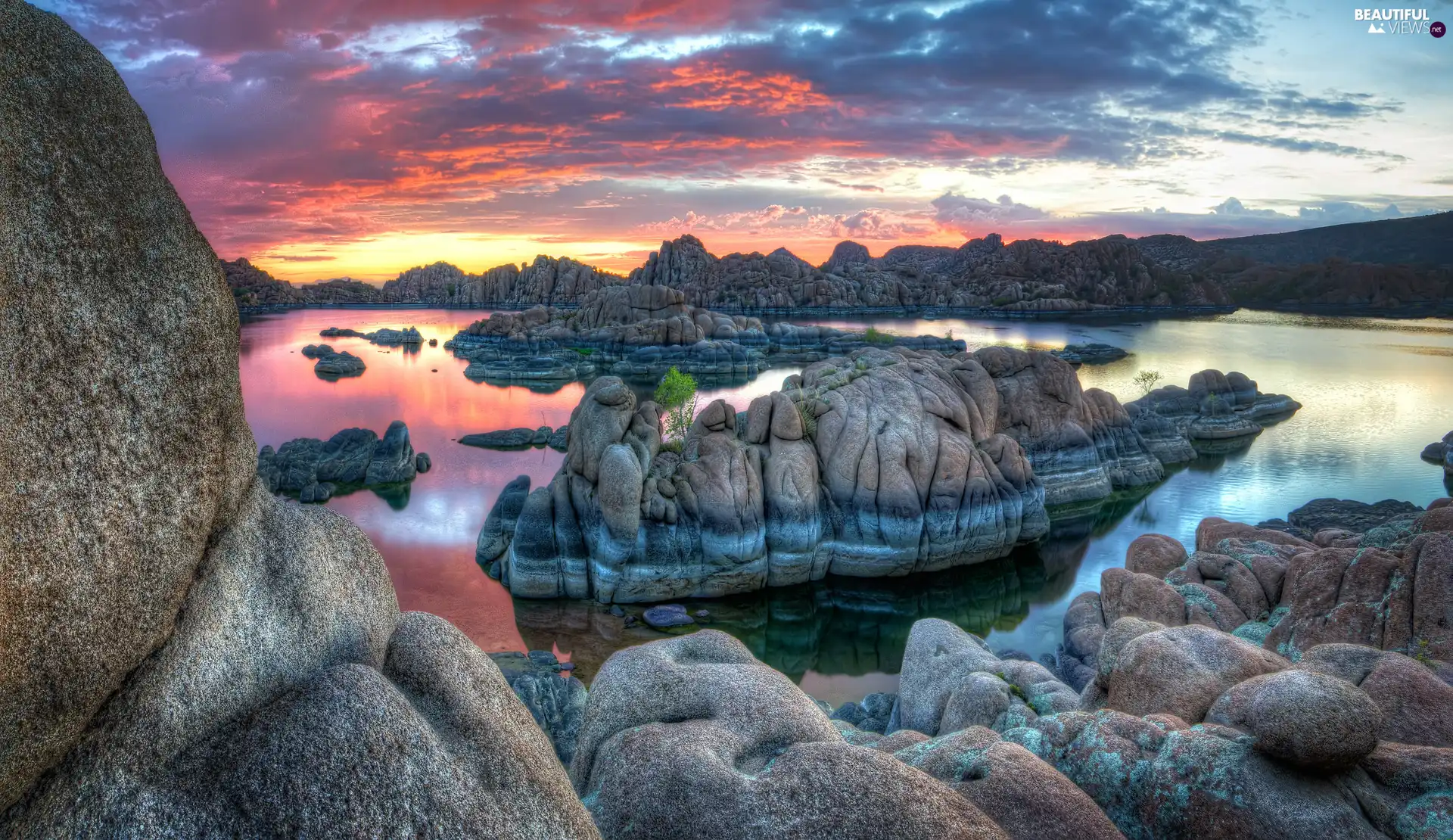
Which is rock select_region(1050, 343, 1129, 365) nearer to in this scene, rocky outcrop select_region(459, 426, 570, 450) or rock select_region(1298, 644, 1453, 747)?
rocky outcrop select_region(459, 426, 570, 450)

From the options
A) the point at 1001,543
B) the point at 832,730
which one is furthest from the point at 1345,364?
the point at 832,730

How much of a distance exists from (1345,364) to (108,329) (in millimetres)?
111619

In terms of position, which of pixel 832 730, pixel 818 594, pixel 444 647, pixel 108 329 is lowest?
pixel 818 594

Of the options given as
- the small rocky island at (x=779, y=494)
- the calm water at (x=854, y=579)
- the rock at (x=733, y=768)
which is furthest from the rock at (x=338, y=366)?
the rock at (x=733, y=768)

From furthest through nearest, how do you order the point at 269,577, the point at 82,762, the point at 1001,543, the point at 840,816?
the point at 1001,543 → the point at 840,816 → the point at 269,577 → the point at 82,762

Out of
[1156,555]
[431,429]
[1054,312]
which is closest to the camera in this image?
[1156,555]

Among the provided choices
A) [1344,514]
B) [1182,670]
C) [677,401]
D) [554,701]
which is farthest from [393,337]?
[1182,670]

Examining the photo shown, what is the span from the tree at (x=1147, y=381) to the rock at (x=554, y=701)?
55999 mm

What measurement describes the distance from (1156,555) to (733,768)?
826 inches

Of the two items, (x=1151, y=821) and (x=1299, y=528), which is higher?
(x=1151, y=821)

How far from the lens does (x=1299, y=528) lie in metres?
31.1

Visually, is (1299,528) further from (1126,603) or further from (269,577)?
(269,577)

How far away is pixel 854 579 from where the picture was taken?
29188 mm

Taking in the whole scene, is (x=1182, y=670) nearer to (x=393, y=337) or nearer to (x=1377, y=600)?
(x=1377, y=600)
